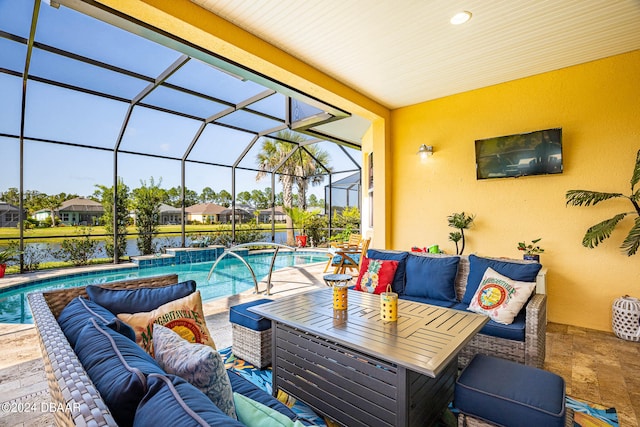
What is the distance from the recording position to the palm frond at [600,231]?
3252 mm

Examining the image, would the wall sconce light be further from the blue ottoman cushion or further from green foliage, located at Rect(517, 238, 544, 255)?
the blue ottoman cushion

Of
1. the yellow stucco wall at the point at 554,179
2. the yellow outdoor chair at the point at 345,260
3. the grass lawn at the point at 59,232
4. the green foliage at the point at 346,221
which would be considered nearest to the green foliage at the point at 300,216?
the green foliage at the point at 346,221

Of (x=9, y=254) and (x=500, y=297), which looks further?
(x=9, y=254)

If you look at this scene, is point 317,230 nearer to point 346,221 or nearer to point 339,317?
point 346,221

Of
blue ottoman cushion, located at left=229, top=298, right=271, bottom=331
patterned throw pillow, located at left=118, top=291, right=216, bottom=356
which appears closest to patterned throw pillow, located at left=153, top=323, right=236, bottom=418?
patterned throw pillow, located at left=118, top=291, right=216, bottom=356

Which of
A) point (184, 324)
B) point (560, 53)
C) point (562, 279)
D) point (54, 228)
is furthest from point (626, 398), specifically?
point (54, 228)

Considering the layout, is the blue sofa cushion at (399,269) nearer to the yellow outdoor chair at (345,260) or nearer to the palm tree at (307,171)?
the yellow outdoor chair at (345,260)

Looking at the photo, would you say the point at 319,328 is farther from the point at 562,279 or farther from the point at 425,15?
the point at 562,279

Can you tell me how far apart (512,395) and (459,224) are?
310 cm

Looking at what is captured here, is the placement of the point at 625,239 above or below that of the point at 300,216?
below

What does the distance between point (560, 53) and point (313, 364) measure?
13.7ft

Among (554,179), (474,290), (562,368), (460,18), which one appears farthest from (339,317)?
(554,179)

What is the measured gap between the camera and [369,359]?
164 cm

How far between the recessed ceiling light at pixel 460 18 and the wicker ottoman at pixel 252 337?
3183 millimetres
